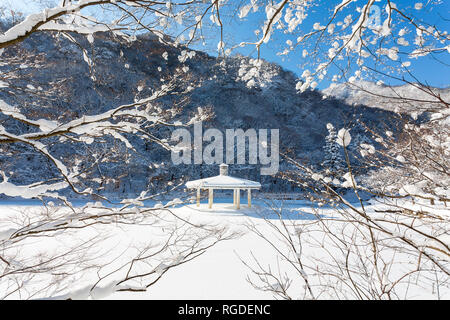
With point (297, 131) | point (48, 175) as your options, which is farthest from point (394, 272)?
point (297, 131)

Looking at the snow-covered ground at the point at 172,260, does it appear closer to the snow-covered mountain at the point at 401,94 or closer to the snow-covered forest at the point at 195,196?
the snow-covered forest at the point at 195,196

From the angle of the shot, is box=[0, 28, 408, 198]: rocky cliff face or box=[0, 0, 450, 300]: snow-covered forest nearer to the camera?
box=[0, 0, 450, 300]: snow-covered forest

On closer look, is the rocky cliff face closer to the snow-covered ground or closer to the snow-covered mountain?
the snow-covered ground

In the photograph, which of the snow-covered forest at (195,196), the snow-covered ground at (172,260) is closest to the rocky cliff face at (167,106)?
the snow-covered forest at (195,196)

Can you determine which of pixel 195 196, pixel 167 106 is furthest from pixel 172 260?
pixel 167 106

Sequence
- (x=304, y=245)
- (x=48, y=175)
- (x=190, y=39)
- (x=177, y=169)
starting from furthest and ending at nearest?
(x=177, y=169) → (x=48, y=175) → (x=304, y=245) → (x=190, y=39)

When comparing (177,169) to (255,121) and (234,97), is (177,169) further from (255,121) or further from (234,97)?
(234,97)

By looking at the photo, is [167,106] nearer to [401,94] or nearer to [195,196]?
[195,196]

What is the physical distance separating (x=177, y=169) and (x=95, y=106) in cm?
903

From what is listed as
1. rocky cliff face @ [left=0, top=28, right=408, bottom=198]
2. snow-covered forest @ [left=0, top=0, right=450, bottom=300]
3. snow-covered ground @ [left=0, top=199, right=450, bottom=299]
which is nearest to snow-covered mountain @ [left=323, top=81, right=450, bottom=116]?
snow-covered forest @ [left=0, top=0, right=450, bottom=300]

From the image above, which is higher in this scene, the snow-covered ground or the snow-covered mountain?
the snow-covered mountain

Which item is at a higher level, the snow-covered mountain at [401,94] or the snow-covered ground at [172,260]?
the snow-covered mountain at [401,94]

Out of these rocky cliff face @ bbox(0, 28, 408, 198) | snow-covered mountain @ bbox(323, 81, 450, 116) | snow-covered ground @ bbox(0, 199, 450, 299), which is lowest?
snow-covered ground @ bbox(0, 199, 450, 299)
